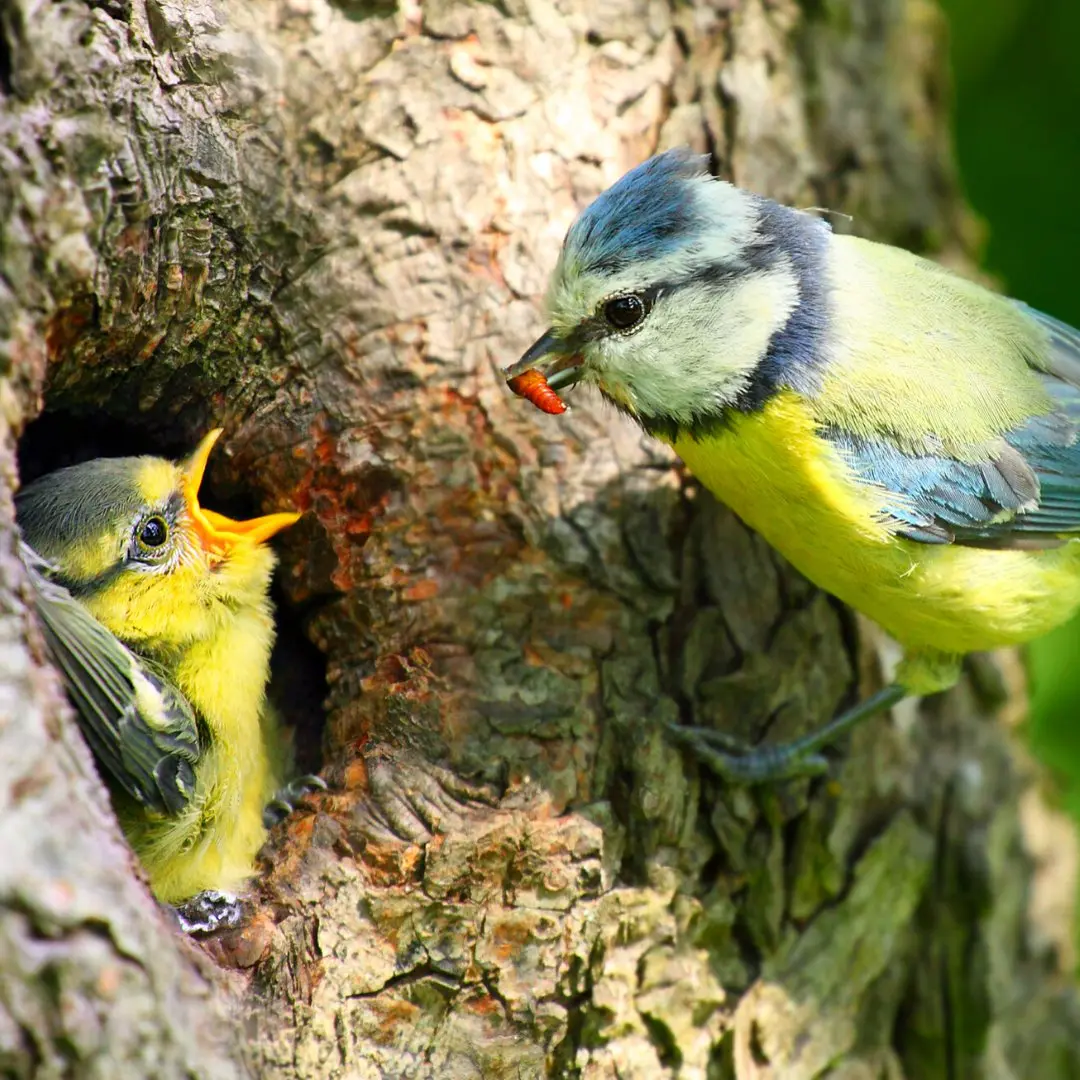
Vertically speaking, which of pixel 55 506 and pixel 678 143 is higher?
pixel 678 143

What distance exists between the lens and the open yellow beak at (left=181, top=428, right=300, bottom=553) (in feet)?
7.91

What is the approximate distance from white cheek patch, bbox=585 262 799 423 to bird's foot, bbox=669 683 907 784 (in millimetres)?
670

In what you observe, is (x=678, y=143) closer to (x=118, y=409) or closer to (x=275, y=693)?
(x=118, y=409)

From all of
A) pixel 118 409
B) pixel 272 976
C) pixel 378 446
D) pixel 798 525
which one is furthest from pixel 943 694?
pixel 118 409

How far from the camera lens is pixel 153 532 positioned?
7.81 feet

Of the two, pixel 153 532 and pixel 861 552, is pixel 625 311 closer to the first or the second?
pixel 861 552

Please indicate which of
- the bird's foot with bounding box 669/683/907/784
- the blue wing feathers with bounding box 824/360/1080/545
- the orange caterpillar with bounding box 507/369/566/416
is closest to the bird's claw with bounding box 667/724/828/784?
the bird's foot with bounding box 669/683/907/784

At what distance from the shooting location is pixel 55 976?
1.41 meters

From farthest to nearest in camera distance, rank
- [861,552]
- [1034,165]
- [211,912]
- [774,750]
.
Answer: [1034,165], [774,750], [861,552], [211,912]

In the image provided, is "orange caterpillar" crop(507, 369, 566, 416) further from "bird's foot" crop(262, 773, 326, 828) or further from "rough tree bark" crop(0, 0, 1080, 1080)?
"bird's foot" crop(262, 773, 326, 828)

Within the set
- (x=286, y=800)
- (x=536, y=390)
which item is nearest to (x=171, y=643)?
(x=286, y=800)

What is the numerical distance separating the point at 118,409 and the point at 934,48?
249 centimetres

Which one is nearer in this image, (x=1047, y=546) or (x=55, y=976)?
(x=55, y=976)

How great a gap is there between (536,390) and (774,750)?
935 millimetres
